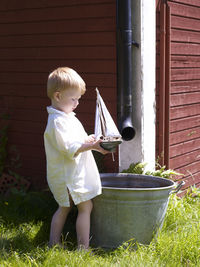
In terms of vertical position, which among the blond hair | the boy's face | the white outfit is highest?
the blond hair

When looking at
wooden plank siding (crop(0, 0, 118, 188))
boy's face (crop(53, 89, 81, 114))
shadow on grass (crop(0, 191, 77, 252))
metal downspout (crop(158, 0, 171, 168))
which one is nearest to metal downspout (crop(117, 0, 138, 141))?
wooden plank siding (crop(0, 0, 118, 188))

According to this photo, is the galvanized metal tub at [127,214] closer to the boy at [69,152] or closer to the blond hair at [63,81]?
the boy at [69,152]

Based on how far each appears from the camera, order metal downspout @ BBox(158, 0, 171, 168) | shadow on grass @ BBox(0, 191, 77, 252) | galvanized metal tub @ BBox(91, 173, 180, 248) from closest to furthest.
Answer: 1. galvanized metal tub @ BBox(91, 173, 180, 248)
2. shadow on grass @ BBox(0, 191, 77, 252)
3. metal downspout @ BBox(158, 0, 171, 168)

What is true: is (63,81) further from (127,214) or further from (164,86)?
(164,86)

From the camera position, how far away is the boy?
3.83m

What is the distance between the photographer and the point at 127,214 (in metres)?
4.05

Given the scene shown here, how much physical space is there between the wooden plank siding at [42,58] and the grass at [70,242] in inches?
28.3

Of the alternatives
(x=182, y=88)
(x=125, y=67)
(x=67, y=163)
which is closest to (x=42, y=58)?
(x=125, y=67)

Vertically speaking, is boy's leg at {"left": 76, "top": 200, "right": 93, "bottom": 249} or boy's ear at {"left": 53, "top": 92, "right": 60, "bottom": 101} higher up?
boy's ear at {"left": 53, "top": 92, "right": 60, "bottom": 101}

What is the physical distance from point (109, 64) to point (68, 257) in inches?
84.5

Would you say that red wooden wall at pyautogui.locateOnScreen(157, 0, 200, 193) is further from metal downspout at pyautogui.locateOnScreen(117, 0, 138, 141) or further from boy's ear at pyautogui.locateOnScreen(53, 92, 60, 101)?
boy's ear at pyautogui.locateOnScreen(53, 92, 60, 101)

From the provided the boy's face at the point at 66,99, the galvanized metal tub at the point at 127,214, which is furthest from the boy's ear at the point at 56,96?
the galvanized metal tub at the point at 127,214

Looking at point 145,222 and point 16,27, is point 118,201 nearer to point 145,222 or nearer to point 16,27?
point 145,222

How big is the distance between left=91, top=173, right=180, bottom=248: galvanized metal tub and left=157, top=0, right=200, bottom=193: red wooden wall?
1485mm
